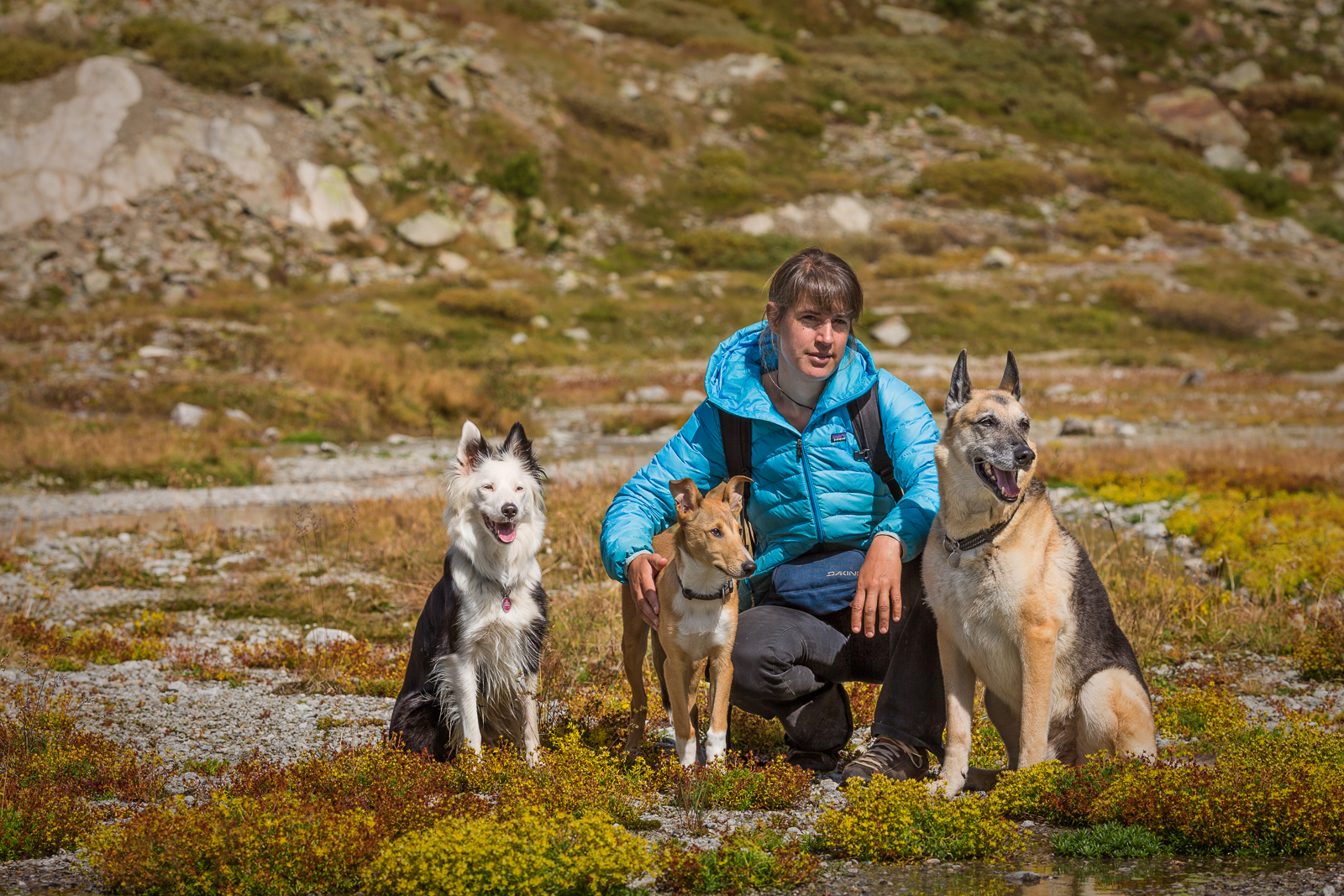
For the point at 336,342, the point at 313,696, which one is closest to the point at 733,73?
the point at 336,342

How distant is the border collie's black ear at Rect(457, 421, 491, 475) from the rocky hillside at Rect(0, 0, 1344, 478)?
12.3 meters

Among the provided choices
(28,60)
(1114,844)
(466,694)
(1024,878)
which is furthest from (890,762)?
(28,60)

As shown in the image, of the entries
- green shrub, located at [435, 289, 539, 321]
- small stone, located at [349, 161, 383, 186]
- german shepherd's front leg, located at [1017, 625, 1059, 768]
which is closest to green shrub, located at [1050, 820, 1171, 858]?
german shepherd's front leg, located at [1017, 625, 1059, 768]

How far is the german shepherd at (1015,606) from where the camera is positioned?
4.69 metres

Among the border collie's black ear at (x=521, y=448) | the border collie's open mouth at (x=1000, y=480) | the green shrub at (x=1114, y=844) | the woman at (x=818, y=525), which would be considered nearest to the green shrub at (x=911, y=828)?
the green shrub at (x=1114, y=844)

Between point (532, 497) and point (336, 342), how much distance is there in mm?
20362

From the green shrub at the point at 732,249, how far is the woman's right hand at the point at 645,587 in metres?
36.1

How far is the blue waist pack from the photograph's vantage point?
5398mm

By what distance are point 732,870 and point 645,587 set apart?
5.00 feet

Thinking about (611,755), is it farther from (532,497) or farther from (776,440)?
(776,440)

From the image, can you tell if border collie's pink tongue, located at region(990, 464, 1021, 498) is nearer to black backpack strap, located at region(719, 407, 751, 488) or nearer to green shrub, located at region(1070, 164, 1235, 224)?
black backpack strap, located at region(719, 407, 751, 488)

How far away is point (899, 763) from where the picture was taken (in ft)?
→ 16.8

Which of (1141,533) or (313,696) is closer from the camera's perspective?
(313,696)

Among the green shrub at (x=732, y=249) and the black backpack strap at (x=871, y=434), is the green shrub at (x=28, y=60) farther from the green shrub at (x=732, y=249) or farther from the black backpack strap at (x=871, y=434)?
the black backpack strap at (x=871, y=434)
